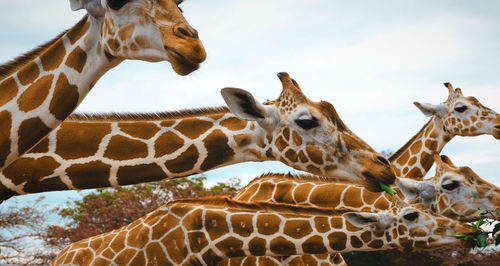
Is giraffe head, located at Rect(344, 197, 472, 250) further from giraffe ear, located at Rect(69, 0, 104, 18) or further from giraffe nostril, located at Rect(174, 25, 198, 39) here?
giraffe ear, located at Rect(69, 0, 104, 18)

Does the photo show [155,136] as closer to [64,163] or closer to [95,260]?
[64,163]

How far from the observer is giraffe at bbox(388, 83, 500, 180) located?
1047cm

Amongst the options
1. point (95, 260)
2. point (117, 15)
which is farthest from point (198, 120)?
point (95, 260)

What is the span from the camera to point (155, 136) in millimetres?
5285

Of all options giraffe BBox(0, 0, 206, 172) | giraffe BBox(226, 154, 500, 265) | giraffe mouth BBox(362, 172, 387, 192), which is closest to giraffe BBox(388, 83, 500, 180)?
giraffe BBox(226, 154, 500, 265)

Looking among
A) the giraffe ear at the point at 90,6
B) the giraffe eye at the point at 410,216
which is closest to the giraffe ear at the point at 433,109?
the giraffe eye at the point at 410,216

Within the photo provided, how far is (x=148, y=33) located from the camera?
379 cm

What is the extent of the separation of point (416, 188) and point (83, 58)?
21.4 feet

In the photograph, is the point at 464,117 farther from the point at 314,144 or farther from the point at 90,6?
the point at 90,6

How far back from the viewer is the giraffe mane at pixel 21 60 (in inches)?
172

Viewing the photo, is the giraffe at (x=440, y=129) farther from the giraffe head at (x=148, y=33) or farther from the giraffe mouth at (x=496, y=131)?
the giraffe head at (x=148, y=33)

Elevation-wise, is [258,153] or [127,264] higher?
[258,153]

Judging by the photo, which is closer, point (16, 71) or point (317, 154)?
point (16, 71)

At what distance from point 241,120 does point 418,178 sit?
5.24 m
